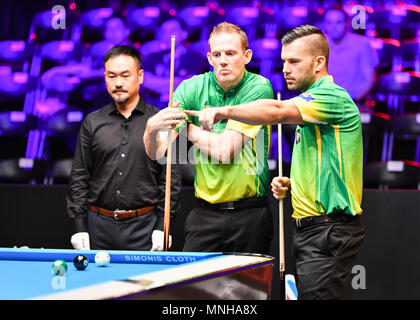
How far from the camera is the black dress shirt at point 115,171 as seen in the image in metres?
3.29

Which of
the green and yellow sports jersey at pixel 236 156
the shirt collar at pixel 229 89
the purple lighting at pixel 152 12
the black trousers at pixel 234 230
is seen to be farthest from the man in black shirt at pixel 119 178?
the purple lighting at pixel 152 12

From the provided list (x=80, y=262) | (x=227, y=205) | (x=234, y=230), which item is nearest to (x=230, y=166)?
(x=227, y=205)

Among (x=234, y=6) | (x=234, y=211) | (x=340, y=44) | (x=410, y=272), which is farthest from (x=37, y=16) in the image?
(x=410, y=272)

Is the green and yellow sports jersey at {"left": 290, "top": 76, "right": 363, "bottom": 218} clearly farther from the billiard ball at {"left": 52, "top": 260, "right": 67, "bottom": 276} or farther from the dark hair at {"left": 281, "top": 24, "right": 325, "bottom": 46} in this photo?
the billiard ball at {"left": 52, "top": 260, "right": 67, "bottom": 276}

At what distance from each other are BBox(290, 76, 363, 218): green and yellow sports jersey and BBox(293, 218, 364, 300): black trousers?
0.07 metres

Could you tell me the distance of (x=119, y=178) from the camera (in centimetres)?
331

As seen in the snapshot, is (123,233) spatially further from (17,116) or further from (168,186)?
(17,116)

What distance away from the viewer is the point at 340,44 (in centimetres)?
417

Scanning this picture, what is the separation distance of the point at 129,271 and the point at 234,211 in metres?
0.97

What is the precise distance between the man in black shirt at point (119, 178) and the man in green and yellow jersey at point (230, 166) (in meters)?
0.49

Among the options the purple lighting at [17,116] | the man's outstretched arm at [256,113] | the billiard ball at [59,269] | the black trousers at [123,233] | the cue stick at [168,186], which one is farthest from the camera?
the purple lighting at [17,116]

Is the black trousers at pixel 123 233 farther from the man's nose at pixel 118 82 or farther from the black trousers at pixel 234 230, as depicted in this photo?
the man's nose at pixel 118 82

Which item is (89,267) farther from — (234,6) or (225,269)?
(234,6)

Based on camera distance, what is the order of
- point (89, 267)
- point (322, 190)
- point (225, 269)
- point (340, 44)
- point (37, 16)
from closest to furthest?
point (225, 269) < point (89, 267) < point (322, 190) < point (340, 44) < point (37, 16)
